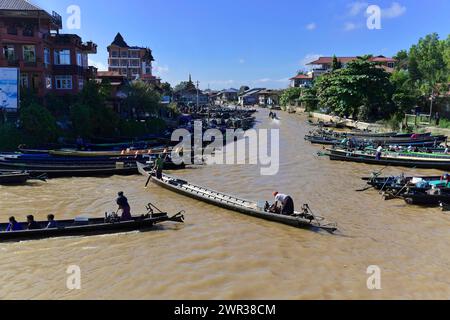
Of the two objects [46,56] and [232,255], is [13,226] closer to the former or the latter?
[232,255]

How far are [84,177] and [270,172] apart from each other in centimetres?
1282

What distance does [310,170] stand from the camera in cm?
2997

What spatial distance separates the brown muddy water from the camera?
11.7 metres

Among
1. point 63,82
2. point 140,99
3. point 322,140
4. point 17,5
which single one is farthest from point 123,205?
point 322,140

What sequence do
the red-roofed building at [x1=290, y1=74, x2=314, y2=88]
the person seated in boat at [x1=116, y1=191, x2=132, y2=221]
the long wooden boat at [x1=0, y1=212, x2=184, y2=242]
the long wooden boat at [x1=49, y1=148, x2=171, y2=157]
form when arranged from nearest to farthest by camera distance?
1. the long wooden boat at [x1=0, y1=212, x2=184, y2=242]
2. the person seated in boat at [x1=116, y1=191, x2=132, y2=221]
3. the long wooden boat at [x1=49, y1=148, x2=171, y2=157]
4. the red-roofed building at [x1=290, y1=74, x2=314, y2=88]

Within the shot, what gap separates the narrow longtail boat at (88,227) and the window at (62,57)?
92.6 ft

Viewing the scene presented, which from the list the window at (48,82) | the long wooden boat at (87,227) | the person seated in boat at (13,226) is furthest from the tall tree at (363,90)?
the person seated in boat at (13,226)

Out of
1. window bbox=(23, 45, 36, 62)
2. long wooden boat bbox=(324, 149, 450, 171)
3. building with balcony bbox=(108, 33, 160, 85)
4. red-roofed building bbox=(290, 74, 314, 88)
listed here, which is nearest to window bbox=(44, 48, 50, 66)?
window bbox=(23, 45, 36, 62)

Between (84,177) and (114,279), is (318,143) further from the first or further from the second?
(114,279)

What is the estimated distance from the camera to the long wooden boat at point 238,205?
52.4 feet

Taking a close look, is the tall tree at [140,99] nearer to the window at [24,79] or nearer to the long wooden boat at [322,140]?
the window at [24,79]

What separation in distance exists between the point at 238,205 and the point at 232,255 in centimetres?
430

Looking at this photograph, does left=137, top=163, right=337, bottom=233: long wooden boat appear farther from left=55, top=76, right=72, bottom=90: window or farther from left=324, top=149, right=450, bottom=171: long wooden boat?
left=55, top=76, right=72, bottom=90: window

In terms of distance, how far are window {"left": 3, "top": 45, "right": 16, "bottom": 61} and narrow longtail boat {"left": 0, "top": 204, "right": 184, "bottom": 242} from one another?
25.7 meters
